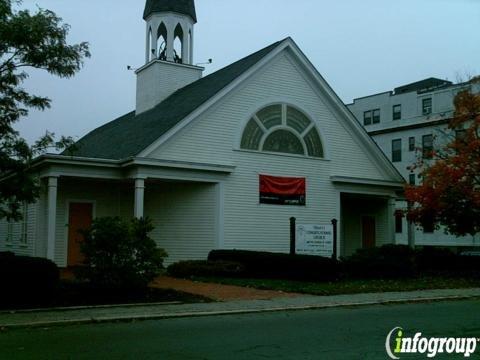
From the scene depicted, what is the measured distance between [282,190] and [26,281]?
43.7 ft

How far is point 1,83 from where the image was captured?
13719 millimetres

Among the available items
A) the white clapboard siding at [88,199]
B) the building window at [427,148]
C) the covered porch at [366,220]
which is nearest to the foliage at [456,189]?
the building window at [427,148]

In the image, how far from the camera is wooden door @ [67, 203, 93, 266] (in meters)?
24.1

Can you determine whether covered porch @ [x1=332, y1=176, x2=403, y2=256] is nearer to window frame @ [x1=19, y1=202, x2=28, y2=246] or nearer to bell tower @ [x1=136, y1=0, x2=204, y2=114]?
bell tower @ [x1=136, y1=0, x2=204, y2=114]

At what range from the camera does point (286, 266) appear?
20.6m

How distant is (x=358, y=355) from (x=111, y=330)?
14.5ft

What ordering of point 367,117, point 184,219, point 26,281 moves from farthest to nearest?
point 367,117, point 184,219, point 26,281

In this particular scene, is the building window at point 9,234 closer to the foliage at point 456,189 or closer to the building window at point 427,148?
the foliage at point 456,189

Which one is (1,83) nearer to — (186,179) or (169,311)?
(169,311)

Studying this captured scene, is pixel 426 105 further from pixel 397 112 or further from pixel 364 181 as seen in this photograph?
pixel 364 181

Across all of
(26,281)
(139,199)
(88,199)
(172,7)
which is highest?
(172,7)

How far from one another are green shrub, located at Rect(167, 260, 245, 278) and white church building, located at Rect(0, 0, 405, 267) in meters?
1.89

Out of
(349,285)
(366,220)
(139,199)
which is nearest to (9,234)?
(139,199)

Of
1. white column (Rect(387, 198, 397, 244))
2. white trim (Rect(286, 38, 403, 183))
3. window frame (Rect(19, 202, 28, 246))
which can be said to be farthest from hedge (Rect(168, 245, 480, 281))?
window frame (Rect(19, 202, 28, 246))
